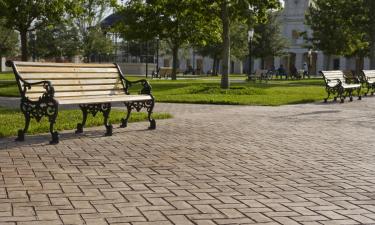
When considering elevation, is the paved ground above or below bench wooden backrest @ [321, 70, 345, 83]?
below

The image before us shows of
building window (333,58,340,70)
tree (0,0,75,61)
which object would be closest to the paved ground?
tree (0,0,75,61)

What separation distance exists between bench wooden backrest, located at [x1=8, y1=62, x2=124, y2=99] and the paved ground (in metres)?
0.66

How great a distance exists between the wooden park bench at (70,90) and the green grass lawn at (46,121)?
0.52 meters

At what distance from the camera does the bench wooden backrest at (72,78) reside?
300 inches

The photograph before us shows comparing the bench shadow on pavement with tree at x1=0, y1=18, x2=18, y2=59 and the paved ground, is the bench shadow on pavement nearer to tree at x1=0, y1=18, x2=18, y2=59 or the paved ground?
the paved ground

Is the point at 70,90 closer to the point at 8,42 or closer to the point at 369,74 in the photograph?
the point at 369,74

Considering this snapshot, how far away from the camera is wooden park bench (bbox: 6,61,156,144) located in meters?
7.30

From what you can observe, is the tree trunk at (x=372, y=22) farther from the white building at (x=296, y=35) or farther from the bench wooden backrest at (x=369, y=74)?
the white building at (x=296, y=35)

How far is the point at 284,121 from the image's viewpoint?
10938mm

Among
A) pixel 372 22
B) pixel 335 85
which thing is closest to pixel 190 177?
pixel 335 85

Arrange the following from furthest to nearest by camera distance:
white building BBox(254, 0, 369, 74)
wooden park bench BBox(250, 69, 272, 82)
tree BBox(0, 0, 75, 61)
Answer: white building BBox(254, 0, 369, 74) < wooden park bench BBox(250, 69, 272, 82) < tree BBox(0, 0, 75, 61)

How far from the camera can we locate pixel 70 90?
27.1 ft

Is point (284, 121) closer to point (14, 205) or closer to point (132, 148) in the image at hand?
point (132, 148)

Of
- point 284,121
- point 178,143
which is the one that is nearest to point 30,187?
point 178,143
